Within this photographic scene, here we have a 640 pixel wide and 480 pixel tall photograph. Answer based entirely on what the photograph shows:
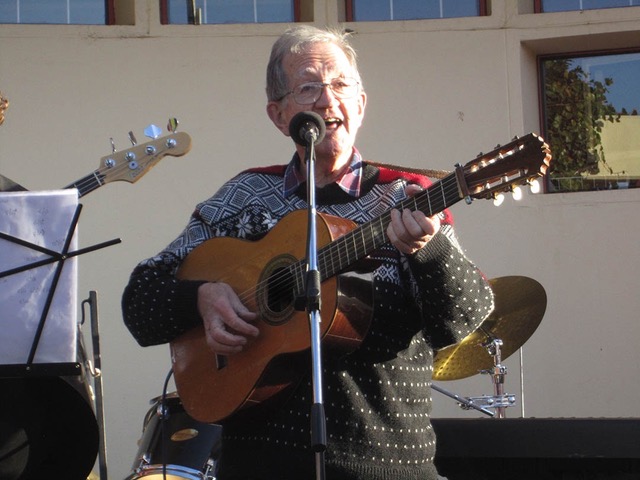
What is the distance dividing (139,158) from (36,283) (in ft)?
6.78

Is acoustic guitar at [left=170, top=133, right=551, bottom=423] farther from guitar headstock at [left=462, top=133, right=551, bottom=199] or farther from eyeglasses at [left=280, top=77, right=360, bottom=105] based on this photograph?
eyeglasses at [left=280, top=77, right=360, bottom=105]

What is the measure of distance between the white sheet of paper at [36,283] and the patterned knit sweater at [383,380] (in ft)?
1.80

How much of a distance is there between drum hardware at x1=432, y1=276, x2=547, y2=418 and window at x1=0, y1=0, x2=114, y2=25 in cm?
319

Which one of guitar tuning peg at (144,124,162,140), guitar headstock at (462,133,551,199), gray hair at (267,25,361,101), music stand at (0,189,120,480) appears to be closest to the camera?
guitar headstock at (462,133,551,199)

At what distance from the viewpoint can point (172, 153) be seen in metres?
5.16

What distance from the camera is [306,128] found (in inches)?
113

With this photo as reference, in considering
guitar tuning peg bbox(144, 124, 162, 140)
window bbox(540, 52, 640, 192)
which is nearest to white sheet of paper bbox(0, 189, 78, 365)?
guitar tuning peg bbox(144, 124, 162, 140)

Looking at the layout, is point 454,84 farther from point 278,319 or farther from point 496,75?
point 278,319

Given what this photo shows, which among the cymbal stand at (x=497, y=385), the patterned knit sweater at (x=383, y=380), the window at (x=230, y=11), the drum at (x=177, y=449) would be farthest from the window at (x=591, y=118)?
the patterned knit sweater at (x=383, y=380)

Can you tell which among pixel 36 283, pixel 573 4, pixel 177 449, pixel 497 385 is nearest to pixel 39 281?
pixel 36 283

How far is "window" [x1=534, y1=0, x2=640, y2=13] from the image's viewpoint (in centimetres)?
646

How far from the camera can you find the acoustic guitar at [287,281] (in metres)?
2.76

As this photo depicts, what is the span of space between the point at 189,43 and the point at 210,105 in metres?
0.37

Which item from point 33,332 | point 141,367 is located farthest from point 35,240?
point 141,367
